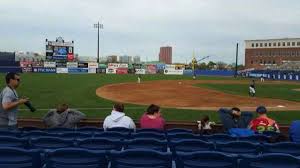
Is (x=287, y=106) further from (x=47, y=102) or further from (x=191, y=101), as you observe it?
(x=47, y=102)

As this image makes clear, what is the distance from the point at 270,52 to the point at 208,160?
381 ft

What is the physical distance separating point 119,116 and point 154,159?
4331 millimetres

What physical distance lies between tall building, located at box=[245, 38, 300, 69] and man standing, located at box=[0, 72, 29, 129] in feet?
351

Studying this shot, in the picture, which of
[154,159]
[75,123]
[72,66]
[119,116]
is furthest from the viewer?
[72,66]

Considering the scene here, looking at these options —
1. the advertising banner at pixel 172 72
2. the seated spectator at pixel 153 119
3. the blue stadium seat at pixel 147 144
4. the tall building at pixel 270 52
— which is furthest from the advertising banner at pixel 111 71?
the blue stadium seat at pixel 147 144

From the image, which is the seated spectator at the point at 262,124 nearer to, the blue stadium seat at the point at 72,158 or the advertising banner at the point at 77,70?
the blue stadium seat at the point at 72,158

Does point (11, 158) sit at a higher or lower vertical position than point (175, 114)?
higher

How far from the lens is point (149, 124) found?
9.58m

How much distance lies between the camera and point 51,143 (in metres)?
6.20

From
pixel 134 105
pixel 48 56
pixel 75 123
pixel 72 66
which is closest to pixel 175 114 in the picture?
pixel 134 105

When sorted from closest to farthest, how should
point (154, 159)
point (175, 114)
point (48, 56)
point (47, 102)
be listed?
point (154, 159) < point (175, 114) < point (47, 102) < point (48, 56)

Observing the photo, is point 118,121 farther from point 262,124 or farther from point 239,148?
point 239,148

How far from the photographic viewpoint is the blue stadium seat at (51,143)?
6.16 meters

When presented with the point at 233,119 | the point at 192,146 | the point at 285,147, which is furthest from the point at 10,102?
the point at 233,119
